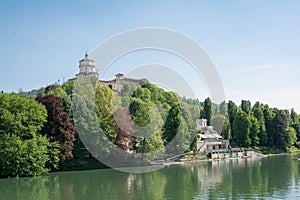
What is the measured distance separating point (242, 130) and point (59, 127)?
3561 cm

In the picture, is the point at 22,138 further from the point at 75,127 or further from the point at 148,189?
the point at 148,189

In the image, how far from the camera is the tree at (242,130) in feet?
203

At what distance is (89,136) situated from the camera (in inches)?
1470

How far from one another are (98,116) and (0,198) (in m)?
17.6

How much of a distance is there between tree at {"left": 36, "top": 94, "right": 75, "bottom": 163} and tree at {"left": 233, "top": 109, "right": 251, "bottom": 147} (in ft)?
113

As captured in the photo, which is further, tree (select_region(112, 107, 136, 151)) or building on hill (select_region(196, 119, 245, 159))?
building on hill (select_region(196, 119, 245, 159))

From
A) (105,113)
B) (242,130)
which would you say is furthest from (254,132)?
(105,113)

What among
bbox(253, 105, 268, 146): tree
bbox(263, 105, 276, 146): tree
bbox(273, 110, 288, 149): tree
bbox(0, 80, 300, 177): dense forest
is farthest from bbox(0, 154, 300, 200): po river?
bbox(263, 105, 276, 146): tree

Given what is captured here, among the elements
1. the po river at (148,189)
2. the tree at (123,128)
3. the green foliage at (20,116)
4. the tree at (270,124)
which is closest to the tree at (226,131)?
the tree at (270,124)

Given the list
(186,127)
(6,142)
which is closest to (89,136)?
(6,142)

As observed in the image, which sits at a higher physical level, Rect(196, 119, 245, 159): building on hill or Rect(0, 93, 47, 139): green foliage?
Rect(0, 93, 47, 139): green foliage

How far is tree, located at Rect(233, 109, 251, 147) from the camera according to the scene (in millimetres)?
61906

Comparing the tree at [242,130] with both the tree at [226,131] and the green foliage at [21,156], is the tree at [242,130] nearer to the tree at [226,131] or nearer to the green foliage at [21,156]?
A: the tree at [226,131]

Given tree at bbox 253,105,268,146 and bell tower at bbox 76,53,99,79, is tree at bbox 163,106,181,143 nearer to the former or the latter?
tree at bbox 253,105,268,146
